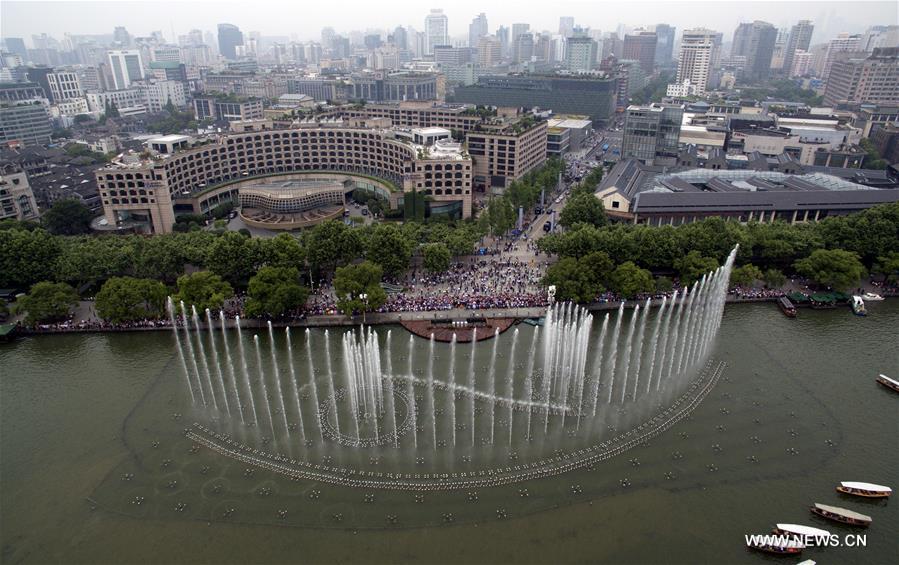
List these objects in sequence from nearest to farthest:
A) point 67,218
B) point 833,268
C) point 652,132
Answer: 1. point 833,268
2. point 67,218
3. point 652,132

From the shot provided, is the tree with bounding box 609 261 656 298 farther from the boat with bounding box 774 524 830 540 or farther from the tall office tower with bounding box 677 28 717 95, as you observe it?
the tall office tower with bounding box 677 28 717 95

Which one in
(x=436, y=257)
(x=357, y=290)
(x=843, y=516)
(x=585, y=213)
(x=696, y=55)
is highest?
(x=696, y=55)

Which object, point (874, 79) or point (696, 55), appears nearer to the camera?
point (874, 79)

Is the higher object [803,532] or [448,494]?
[803,532]

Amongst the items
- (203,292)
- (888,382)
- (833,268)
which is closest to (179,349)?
(203,292)

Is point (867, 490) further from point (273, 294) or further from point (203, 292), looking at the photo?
point (203, 292)

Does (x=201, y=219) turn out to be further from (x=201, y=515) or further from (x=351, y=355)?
(x=201, y=515)

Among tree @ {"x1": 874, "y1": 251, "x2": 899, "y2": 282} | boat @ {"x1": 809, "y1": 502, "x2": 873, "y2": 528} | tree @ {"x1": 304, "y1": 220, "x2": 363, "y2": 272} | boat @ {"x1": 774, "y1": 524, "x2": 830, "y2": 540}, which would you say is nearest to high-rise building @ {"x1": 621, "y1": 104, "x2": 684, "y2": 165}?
tree @ {"x1": 874, "y1": 251, "x2": 899, "y2": 282}

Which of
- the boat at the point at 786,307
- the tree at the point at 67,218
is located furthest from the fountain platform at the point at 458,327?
the tree at the point at 67,218
